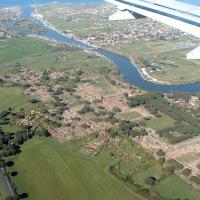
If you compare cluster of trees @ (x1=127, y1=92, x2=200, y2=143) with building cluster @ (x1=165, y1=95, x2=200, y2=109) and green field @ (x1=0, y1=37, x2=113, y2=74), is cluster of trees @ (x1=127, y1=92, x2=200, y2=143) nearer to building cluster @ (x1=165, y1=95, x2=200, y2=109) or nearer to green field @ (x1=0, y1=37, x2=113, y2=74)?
building cluster @ (x1=165, y1=95, x2=200, y2=109)

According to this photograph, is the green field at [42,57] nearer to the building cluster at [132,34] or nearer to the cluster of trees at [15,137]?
the building cluster at [132,34]

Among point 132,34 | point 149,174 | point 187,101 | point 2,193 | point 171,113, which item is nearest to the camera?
point 2,193

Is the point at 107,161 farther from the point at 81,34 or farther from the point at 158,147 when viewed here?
the point at 81,34

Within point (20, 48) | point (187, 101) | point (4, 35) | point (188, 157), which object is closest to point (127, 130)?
point (188, 157)

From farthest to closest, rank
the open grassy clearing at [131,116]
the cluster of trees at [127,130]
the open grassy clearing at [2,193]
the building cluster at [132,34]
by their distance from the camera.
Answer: the building cluster at [132,34], the open grassy clearing at [131,116], the cluster of trees at [127,130], the open grassy clearing at [2,193]

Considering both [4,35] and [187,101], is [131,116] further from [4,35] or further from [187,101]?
[4,35]

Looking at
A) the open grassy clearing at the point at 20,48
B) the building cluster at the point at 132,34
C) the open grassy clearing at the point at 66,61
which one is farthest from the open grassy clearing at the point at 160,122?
the building cluster at the point at 132,34
